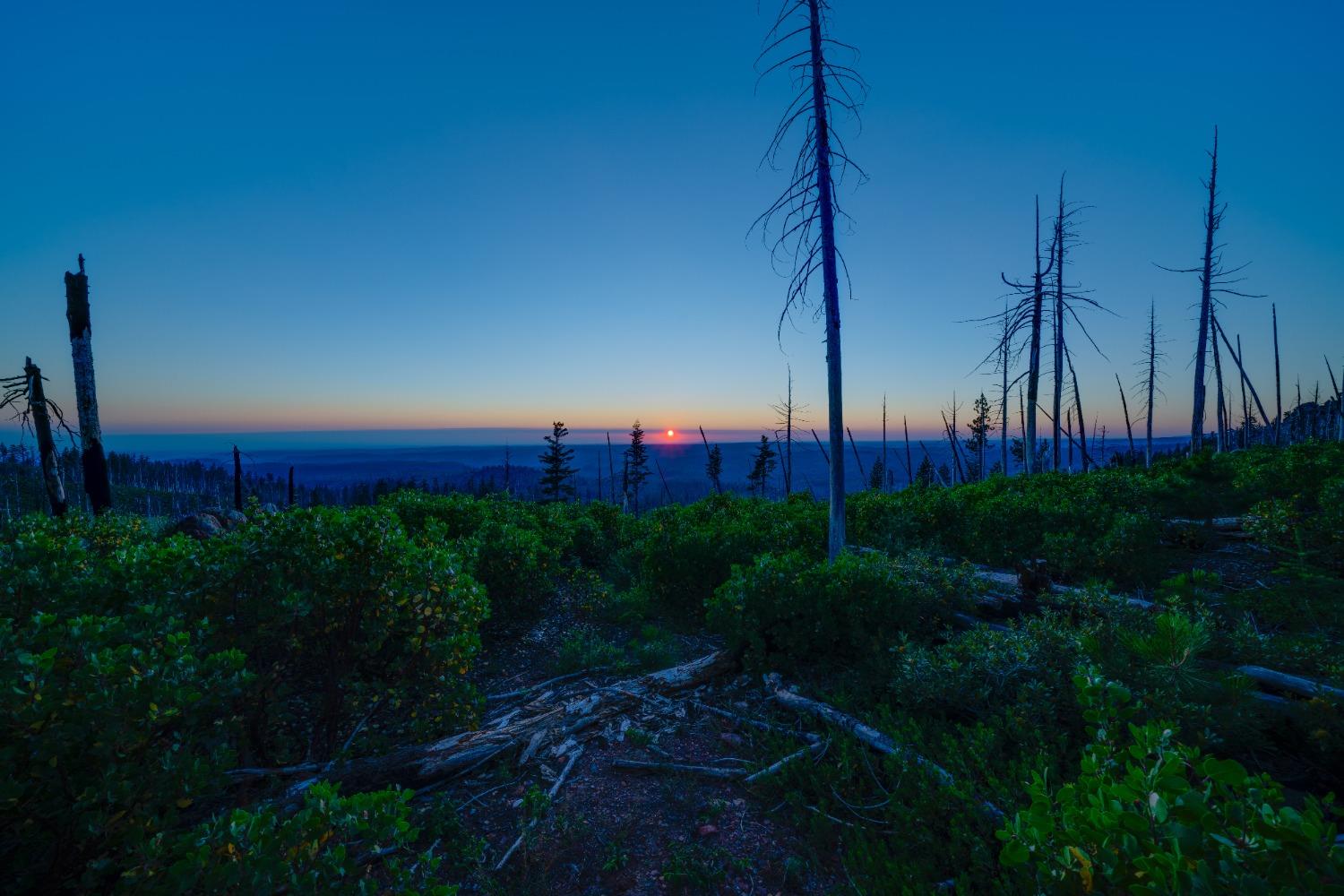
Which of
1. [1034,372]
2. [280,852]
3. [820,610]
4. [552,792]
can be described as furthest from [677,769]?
[1034,372]

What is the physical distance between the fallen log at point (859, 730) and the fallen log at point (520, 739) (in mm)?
974

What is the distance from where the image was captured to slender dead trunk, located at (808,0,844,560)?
9.55 m

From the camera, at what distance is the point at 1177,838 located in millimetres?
1504

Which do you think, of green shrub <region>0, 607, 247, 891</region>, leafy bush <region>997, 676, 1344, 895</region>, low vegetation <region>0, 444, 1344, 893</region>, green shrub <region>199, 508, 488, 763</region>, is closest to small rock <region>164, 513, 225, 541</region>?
low vegetation <region>0, 444, 1344, 893</region>

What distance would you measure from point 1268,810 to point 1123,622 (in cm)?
503

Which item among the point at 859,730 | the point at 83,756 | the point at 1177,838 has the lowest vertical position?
the point at 859,730

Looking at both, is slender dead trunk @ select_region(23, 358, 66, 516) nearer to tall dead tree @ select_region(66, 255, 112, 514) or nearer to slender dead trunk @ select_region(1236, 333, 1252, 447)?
tall dead tree @ select_region(66, 255, 112, 514)

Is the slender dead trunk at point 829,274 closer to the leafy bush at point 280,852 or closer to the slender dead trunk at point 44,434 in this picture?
the leafy bush at point 280,852

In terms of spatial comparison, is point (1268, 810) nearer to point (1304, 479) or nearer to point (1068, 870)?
point (1068, 870)

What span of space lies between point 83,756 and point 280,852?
4.00 feet

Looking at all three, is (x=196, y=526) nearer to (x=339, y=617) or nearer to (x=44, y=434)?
(x=44, y=434)

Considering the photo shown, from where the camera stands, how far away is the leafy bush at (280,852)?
2.01 metres

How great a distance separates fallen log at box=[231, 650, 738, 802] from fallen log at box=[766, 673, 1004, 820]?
0.97 meters

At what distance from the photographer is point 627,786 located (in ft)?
15.0
